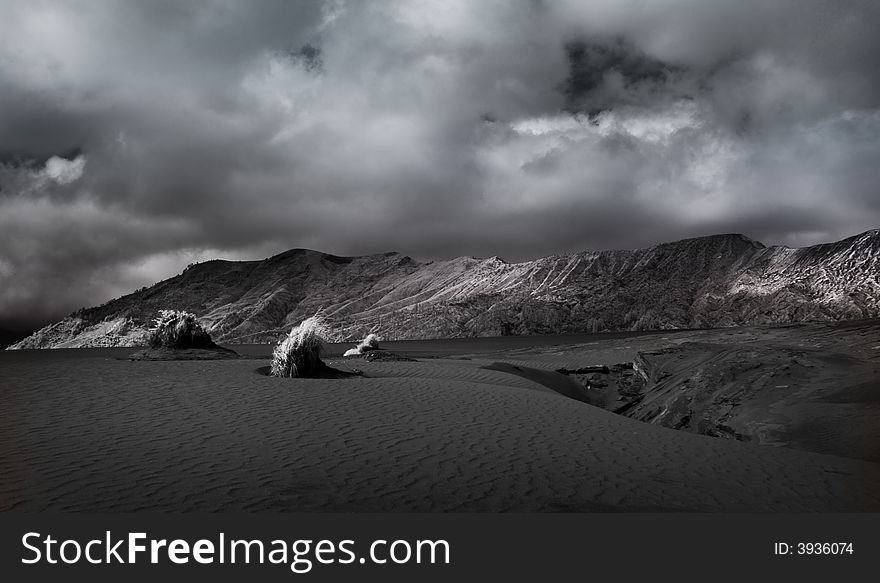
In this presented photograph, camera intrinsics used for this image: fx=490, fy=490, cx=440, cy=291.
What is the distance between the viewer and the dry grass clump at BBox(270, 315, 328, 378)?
14141mm

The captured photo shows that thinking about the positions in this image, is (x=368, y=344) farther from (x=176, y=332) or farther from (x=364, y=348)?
(x=176, y=332)

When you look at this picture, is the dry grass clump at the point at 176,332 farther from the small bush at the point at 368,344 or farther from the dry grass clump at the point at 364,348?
the small bush at the point at 368,344

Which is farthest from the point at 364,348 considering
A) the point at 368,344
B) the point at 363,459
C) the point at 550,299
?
the point at 550,299

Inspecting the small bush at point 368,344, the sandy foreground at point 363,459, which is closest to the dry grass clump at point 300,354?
the sandy foreground at point 363,459

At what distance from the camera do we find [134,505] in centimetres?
418

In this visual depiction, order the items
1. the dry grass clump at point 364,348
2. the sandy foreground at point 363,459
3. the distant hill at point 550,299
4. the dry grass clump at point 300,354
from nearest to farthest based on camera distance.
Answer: the sandy foreground at point 363,459, the dry grass clump at point 300,354, the dry grass clump at point 364,348, the distant hill at point 550,299

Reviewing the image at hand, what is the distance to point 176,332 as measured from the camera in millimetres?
20000

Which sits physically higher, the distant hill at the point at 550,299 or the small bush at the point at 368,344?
the distant hill at the point at 550,299

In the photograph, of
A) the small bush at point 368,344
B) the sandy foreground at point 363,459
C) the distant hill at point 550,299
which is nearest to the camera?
the sandy foreground at point 363,459

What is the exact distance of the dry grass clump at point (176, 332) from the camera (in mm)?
19922

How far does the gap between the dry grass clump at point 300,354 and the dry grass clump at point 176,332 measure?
24.1 ft

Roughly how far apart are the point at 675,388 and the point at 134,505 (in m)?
12.5

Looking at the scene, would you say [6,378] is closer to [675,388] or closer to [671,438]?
[671,438]

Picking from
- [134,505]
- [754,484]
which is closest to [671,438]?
[754,484]
